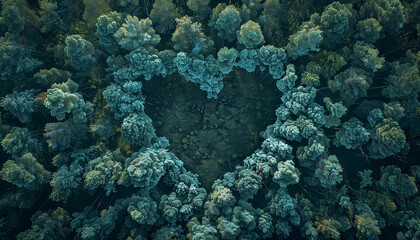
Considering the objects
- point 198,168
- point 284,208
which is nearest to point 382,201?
point 284,208

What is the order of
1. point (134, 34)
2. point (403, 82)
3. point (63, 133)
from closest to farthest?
point (403, 82), point (63, 133), point (134, 34)

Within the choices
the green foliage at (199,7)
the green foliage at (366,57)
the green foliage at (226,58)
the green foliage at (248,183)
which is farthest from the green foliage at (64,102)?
the green foliage at (366,57)

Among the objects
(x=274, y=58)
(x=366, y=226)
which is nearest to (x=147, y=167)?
(x=274, y=58)

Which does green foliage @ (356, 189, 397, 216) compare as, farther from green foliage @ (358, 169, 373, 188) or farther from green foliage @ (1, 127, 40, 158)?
green foliage @ (1, 127, 40, 158)

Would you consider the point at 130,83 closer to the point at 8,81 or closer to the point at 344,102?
the point at 8,81

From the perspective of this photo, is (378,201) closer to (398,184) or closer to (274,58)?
(398,184)

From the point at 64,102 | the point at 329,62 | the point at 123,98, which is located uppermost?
the point at 329,62
